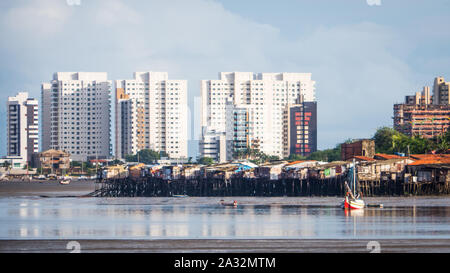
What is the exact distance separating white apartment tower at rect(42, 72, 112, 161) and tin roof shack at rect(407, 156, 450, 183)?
123 metres

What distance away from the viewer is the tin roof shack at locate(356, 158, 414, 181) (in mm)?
70938

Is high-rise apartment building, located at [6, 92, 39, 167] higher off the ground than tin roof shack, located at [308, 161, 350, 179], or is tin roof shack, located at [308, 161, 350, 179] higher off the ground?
high-rise apartment building, located at [6, 92, 39, 167]

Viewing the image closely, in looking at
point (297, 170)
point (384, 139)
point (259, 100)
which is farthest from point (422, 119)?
point (297, 170)

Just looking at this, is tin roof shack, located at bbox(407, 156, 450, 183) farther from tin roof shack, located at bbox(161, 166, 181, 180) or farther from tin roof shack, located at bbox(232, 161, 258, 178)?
tin roof shack, located at bbox(161, 166, 181, 180)

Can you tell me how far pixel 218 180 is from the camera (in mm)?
84125

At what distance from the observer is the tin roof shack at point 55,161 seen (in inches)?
6718

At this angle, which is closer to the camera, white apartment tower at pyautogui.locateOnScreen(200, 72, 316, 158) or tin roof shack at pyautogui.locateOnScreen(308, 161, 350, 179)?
tin roof shack at pyautogui.locateOnScreen(308, 161, 350, 179)

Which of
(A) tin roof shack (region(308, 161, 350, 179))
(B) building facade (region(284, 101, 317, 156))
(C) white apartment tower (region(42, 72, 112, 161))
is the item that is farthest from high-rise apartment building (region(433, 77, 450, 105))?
(A) tin roof shack (region(308, 161, 350, 179))

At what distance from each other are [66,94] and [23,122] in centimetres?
1821

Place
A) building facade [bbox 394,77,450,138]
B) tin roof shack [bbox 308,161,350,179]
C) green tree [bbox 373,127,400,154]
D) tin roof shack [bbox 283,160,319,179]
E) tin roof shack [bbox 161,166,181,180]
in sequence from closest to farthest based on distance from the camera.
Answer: tin roof shack [bbox 308,161,350,179] → tin roof shack [bbox 283,160,319,179] → tin roof shack [bbox 161,166,181,180] → green tree [bbox 373,127,400,154] → building facade [bbox 394,77,450,138]

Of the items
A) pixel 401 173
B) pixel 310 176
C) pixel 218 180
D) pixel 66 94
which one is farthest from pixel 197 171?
pixel 66 94

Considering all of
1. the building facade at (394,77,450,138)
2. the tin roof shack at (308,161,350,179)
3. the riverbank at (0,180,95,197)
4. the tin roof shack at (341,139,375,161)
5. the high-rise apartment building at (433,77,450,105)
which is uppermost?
the high-rise apartment building at (433,77,450,105)

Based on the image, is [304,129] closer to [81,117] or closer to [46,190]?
[81,117]

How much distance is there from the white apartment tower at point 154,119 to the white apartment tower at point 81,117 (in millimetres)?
4795
